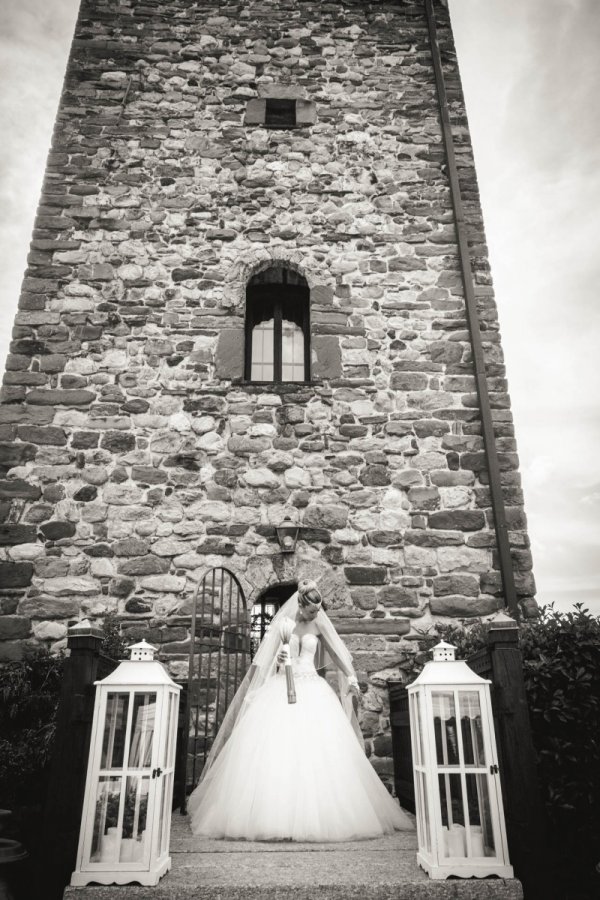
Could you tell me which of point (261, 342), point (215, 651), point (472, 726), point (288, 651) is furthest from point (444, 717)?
point (261, 342)

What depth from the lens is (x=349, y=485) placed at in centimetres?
566

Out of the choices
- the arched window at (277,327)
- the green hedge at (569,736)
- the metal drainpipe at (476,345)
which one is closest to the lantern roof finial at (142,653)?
the green hedge at (569,736)

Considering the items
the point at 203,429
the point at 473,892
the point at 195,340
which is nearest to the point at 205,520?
the point at 203,429

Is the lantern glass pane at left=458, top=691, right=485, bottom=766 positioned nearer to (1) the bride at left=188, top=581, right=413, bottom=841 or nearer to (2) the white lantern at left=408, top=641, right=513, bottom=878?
(2) the white lantern at left=408, top=641, right=513, bottom=878

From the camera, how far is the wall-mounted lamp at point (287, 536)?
17.5ft

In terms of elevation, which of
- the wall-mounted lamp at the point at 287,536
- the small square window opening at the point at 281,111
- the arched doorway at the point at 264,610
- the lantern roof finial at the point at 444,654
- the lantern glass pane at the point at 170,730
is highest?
the small square window opening at the point at 281,111

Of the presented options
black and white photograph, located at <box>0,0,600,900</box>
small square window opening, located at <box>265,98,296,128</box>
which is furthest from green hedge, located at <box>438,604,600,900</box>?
small square window opening, located at <box>265,98,296,128</box>

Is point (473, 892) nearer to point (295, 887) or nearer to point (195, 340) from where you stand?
point (295, 887)

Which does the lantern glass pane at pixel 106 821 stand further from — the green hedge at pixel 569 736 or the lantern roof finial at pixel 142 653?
the green hedge at pixel 569 736

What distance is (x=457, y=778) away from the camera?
2.80m

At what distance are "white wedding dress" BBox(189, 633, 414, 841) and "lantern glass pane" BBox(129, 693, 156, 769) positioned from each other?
2.83ft

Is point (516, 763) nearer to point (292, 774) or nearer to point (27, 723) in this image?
point (292, 774)

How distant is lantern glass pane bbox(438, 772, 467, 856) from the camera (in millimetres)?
2621

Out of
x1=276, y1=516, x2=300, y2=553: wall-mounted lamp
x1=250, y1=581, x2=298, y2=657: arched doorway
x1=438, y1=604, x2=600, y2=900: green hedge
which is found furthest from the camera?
x1=250, y1=581, x2=298, y2=657: arched doorway
